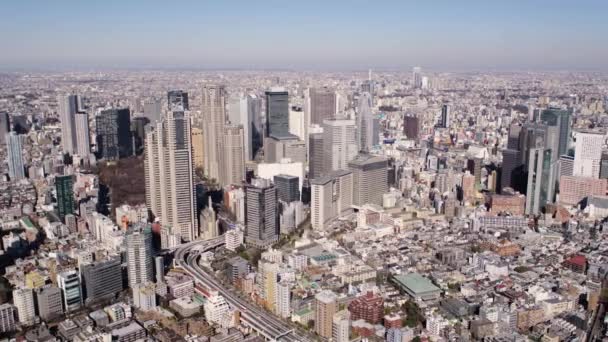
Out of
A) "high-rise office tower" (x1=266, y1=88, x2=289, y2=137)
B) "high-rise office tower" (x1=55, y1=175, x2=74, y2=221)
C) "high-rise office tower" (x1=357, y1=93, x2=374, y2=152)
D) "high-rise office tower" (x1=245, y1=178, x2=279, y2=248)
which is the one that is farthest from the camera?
"high-rise office tower" (x1=357, y1=93, x2=374, y2=152)

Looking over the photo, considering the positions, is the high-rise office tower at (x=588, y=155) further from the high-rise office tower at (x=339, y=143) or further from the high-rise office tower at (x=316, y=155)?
the high-rise office tower at (x=316, y=155)

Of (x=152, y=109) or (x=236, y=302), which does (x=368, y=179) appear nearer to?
(x=236, y=302)

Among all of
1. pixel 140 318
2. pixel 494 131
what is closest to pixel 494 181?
pixel 494 131

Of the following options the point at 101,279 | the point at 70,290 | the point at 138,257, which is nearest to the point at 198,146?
the point at 138,257

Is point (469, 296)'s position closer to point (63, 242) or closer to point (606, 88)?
point (63, 242)

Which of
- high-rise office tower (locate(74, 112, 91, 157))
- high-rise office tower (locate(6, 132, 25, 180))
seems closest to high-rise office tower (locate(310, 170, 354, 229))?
high-rise office tower (locate(6, 132, 25, 180))

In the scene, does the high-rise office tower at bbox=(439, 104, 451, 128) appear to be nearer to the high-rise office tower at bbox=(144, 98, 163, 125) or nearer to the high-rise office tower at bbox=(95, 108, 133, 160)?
the high-rise office tower at bbox=(144, 98, 163, 125)
